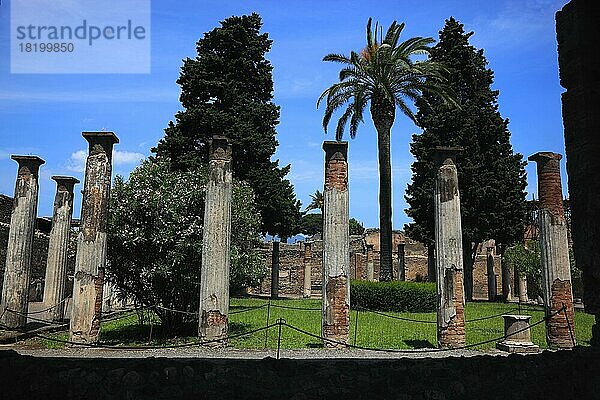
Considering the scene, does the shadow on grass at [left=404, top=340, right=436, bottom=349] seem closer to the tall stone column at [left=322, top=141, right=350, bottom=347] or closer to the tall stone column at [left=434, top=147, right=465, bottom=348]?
the tall stone column at [left=434, top=147, right=465, bottom=348]

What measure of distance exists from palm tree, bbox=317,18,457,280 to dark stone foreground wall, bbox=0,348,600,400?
13.3 meters

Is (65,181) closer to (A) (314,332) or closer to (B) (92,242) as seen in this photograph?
(B) (92,242)

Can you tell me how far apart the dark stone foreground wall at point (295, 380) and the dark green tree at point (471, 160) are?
68.6 ft

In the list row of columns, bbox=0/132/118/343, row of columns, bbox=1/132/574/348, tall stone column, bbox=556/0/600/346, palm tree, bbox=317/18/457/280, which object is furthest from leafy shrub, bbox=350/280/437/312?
tall stone column, bbox=556/0/600/346

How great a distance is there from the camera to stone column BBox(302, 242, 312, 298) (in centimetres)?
3231

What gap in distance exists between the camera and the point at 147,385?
3.87 meters

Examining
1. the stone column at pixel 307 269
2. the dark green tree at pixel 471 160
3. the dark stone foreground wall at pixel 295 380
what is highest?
the dark green tree at pixel 471 160

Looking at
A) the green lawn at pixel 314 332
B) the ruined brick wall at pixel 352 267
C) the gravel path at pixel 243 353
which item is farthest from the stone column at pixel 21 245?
the ruined brick wall at pixel 352 267

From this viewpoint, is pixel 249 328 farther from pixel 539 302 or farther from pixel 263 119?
pixel 539 302

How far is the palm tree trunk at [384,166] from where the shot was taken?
56.6ft

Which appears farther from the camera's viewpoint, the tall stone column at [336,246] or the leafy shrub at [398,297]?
the leafy shrub at [398,297]

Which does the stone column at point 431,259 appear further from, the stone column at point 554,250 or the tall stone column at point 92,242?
the tall stone column at point 92,242

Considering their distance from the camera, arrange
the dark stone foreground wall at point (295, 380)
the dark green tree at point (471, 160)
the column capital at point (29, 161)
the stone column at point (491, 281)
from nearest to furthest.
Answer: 1. the dark stone foreground wall at point (295, 380)
2. the column capital at point (29, 161)
3. the dark green tree at point (471, 160)
4. the stone column at point (491, 281)

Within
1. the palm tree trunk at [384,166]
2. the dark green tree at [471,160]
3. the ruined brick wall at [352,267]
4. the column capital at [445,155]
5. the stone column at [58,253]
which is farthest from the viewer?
the ruined brick wall at [352,267]
